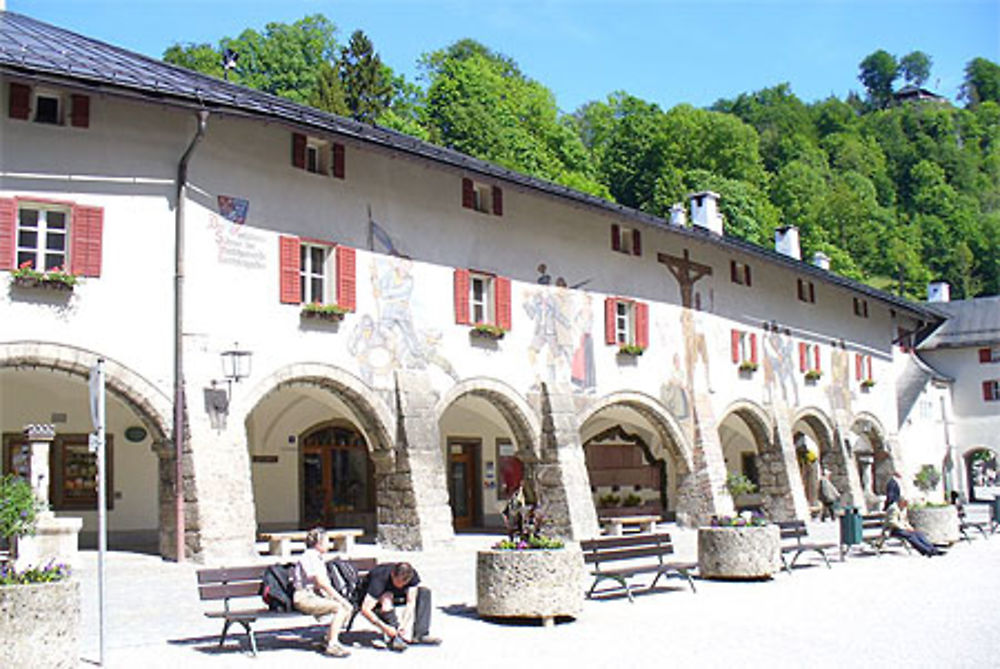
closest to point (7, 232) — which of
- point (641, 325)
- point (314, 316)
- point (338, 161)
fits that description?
point (314, 316)

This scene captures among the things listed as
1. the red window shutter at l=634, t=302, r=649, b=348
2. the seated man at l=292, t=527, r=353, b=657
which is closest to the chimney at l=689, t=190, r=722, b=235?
the red window shutter at l=634, t=302, r=649, b=348

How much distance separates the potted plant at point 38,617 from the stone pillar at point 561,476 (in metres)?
14.1

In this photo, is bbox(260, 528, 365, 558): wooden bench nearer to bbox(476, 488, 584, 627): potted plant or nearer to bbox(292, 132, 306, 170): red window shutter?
bbox(476, 488, 584, 627): potted plant

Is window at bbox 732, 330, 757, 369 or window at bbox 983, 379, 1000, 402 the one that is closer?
window at bbox 732, 330, 757, 369

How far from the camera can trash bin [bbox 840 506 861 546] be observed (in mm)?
18891

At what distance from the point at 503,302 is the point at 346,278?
4.05 m

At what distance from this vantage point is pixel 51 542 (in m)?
14.8

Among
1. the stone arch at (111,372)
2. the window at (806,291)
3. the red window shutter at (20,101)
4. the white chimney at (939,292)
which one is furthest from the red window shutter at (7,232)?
the white chimney at (939,292)

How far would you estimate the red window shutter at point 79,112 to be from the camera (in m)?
15.8

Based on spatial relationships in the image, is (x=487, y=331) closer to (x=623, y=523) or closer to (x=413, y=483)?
(x=413, y=483)

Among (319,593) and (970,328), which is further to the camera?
(970,328)

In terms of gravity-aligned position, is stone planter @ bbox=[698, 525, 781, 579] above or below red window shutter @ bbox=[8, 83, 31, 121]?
below

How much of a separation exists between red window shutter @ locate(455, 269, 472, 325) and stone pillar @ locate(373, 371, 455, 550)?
1788mm

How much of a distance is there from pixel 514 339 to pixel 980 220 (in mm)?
74297
